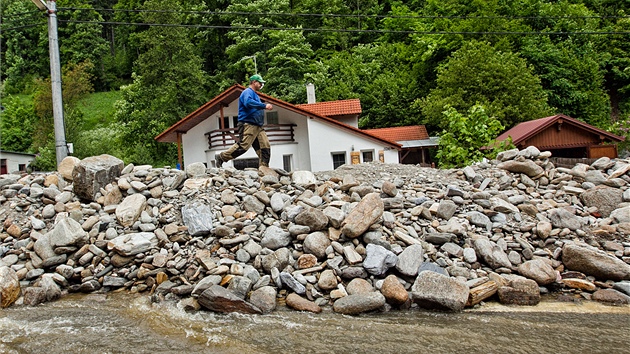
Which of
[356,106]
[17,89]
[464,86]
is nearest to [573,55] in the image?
[464,86]

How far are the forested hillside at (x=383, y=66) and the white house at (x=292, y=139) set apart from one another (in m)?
6.20

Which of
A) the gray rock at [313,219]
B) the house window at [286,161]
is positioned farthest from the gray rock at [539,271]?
the house window at [286,161]

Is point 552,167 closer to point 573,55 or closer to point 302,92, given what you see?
point 302,92

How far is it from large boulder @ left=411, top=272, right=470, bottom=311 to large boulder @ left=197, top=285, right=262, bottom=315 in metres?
2.83

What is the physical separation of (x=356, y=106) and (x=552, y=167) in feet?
55.1

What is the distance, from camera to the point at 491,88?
28.9m

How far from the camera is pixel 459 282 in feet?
25.6

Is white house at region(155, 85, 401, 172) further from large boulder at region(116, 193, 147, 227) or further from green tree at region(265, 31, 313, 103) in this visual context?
large boulder at region(116, 193, 147, 227)

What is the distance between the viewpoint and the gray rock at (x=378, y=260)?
8.23 m

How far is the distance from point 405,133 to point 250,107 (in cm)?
2390

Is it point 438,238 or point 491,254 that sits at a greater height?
point 438,238

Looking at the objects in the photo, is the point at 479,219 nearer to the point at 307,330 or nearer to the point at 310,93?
the point at 307,330

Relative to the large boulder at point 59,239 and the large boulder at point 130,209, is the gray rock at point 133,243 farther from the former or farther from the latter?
the large boulder at point 59,239

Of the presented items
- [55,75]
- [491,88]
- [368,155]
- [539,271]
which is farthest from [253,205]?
[491,88]
